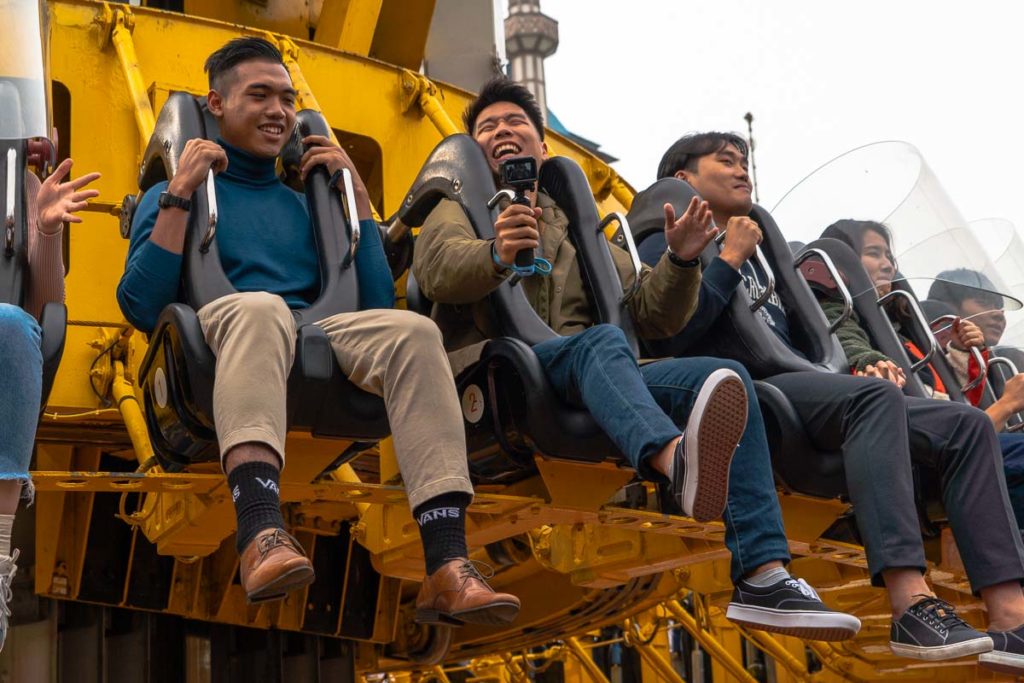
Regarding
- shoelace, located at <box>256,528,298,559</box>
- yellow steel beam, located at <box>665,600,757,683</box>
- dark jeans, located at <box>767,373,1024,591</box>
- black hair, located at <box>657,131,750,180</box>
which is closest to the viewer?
shoelace, located at <box>256,528,298,559</box>

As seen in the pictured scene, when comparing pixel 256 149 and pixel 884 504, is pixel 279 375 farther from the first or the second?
pixel 884 504

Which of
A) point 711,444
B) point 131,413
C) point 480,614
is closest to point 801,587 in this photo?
point 711,444

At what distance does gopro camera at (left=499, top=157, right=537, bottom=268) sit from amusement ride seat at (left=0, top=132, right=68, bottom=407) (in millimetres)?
1323

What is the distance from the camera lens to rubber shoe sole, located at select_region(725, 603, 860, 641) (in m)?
4.39

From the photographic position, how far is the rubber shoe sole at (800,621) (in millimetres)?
4387

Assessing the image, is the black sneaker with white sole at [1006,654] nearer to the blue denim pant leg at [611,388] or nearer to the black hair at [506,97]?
the blue denim pant leg at [611,388]

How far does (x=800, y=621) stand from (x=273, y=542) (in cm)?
144

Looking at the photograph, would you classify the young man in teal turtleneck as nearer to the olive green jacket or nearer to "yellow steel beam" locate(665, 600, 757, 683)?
the olive green jacket

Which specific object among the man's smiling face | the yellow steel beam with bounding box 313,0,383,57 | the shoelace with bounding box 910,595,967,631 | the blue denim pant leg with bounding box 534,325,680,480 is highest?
the yellow steel beam with bounding box 313,0,383,57

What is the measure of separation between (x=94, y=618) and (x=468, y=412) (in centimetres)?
309


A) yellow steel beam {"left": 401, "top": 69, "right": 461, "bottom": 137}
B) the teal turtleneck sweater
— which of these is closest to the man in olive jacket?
the teal turtleneck sweater

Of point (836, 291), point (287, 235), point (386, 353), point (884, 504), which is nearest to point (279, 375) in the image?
point (386, 353)

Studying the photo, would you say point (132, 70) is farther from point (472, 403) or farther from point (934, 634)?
point (934, 634)

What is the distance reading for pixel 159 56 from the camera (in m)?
7.36
